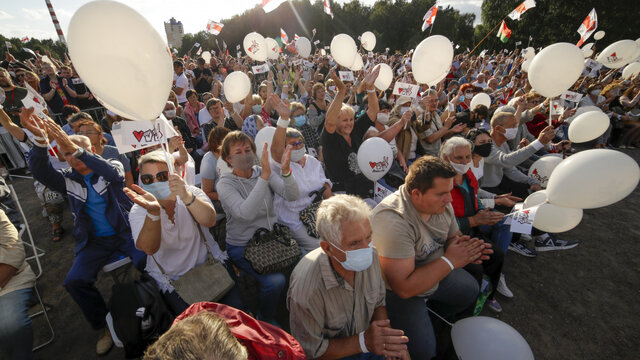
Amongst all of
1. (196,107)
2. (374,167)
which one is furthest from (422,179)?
(196,107)

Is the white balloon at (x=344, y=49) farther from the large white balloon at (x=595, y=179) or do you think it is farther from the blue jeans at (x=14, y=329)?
the blue jeans at (x=14, y=329)

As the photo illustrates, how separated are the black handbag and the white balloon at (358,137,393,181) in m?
1.35

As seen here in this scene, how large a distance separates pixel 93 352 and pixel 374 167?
3.53 metres

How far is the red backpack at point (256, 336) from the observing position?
4.32 ft

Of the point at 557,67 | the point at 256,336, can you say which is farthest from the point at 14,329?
the point at 557,67

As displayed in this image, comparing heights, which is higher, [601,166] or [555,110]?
[555,110]

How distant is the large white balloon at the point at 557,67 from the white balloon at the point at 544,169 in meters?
1.15

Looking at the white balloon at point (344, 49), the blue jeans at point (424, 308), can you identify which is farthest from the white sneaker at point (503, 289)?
the white balloon at point (344, 49)

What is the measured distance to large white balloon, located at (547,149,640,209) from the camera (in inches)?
87.7

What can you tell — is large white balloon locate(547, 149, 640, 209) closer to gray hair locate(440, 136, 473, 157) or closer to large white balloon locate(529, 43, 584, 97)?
gray hair locate(440, 136, 473, 157)

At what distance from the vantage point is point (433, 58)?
4.44 meters

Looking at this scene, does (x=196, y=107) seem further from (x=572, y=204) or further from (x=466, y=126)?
(x=572, y=204)

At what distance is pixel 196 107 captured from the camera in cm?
641

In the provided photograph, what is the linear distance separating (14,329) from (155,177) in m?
1.59
